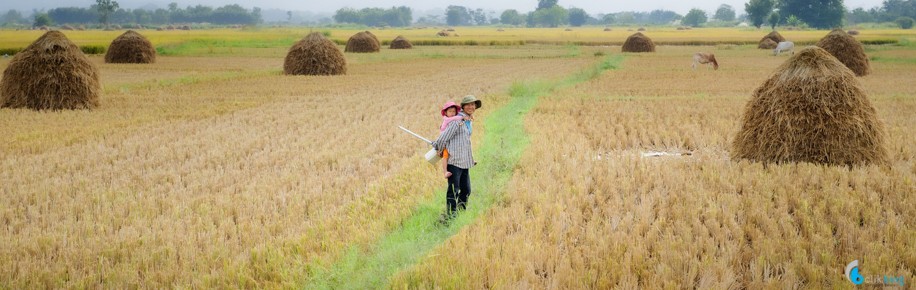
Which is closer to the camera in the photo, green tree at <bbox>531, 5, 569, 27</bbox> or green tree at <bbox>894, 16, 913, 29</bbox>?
green tree at <bbox>894, 16, 913, 29</bbox>

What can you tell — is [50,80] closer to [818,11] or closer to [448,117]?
[448,117]

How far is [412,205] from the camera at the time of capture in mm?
6758

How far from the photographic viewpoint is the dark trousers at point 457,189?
6.39 metres

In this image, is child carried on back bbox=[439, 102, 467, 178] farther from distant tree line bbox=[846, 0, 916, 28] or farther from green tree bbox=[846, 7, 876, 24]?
green tree bbox=[846, 7, 876, 24]

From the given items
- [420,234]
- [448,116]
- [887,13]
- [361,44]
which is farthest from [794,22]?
[420,234]

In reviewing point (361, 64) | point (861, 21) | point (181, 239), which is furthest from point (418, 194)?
point (861, 21)

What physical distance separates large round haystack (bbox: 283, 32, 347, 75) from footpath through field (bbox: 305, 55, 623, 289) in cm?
1565

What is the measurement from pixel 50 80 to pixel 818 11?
400 feet

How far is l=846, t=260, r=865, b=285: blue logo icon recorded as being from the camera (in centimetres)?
464

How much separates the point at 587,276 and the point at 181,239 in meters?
3.10

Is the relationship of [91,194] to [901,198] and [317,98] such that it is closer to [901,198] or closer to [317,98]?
[901,198]

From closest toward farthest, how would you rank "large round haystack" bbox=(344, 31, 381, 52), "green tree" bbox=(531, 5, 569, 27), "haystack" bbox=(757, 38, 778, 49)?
"large round haystack" bbox=(344, 31, 381, 52) < "haystack" bbox=(757, 38, 778, 49) < "green tree" bbox=(531, 5, 569, 27)

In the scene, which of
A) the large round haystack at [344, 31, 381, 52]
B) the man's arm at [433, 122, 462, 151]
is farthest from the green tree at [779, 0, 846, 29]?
the man's arm at [433, 122, 462, 151]

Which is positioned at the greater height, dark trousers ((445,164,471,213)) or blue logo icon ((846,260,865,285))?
dark trousers ((445,164,471,213))
